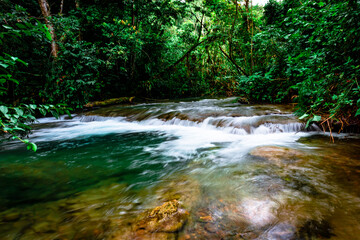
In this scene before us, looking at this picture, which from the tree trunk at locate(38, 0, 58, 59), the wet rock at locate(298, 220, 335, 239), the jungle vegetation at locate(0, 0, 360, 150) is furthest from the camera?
the tree trunk at locate(38, 0, 58, 59)

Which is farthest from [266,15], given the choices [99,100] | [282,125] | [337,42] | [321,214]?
[321,214]

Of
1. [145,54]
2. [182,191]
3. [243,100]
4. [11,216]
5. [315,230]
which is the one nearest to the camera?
[315,230]

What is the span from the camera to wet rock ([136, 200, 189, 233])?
155 cm

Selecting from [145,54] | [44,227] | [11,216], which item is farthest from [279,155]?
[145,54]

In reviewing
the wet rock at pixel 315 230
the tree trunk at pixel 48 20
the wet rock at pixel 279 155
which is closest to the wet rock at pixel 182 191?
the wet rock at pixel 315 230

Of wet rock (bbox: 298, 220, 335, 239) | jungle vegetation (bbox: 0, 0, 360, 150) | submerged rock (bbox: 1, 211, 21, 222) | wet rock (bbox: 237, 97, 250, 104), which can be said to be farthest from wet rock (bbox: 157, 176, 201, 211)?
wet rock (bbox: 237, 97, 250, 104)

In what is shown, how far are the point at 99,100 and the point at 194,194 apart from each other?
35.3ft

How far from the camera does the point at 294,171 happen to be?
95.7 inches

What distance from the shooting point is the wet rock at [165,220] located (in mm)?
1555

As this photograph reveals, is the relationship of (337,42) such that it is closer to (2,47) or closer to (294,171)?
(294,171)

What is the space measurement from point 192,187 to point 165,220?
2.42 ft

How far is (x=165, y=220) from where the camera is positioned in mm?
1628

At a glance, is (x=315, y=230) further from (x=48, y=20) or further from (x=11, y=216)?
(x=48, y=20)

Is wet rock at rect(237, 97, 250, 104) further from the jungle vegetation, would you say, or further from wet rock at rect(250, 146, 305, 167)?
wet rock at rect(250, 146, 305, 167)
